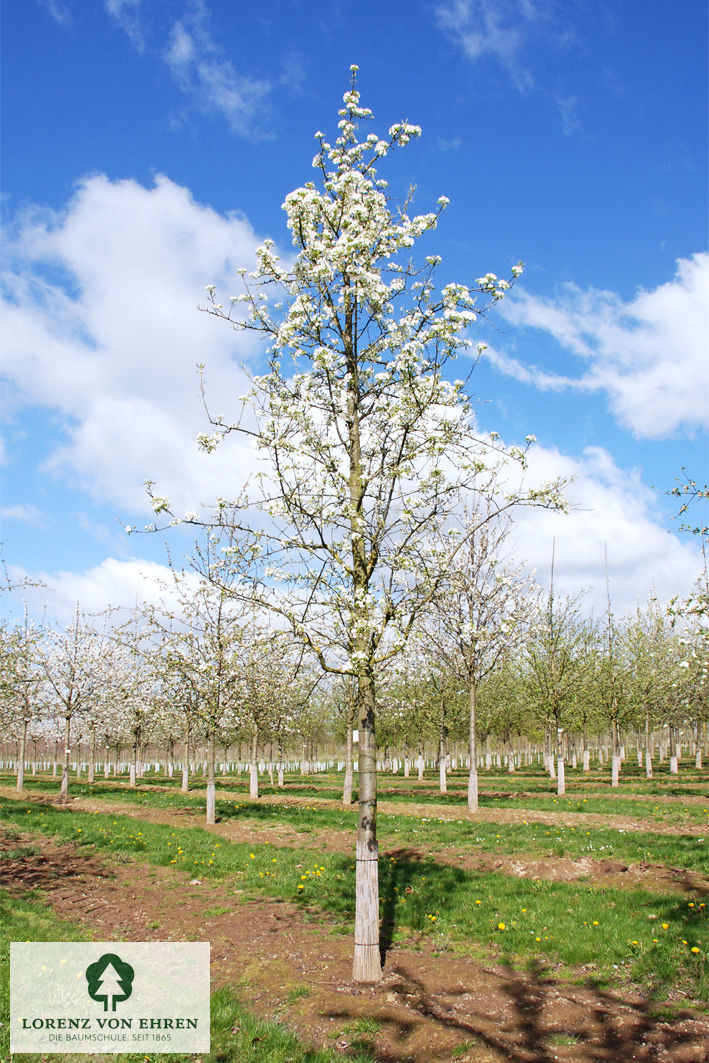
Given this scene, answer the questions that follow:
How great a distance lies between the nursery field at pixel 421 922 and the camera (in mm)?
6609

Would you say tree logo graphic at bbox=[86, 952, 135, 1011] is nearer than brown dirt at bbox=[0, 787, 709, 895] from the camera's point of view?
Yes

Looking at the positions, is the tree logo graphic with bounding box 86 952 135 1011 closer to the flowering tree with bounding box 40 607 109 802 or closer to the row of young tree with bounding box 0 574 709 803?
the row of young tree with bounding box 0 574 709 803

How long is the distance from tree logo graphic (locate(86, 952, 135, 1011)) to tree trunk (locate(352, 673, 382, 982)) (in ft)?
9.24

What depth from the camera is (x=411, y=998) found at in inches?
295

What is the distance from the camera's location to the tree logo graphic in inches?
287

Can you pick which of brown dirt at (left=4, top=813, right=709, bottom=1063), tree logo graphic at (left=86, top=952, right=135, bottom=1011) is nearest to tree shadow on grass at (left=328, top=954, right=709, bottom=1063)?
brown dirt at (left=4, top=813, right=709, bottom=1063)

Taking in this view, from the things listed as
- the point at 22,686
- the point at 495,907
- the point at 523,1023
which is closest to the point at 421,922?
the point at 495,907

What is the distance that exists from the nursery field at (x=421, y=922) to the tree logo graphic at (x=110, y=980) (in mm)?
1016

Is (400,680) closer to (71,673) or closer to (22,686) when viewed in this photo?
(71,673)

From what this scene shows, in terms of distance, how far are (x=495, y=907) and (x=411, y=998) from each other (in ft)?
11.8

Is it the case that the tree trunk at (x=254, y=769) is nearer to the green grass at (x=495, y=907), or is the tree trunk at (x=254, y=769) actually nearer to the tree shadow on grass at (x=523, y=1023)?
the green grass at (x=495, y=907)

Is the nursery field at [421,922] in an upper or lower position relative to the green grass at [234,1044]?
lower

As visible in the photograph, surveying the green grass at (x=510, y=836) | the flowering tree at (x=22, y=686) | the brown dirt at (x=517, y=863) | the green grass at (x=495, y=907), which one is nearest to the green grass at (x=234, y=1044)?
the green grass at (x=495, y=907)

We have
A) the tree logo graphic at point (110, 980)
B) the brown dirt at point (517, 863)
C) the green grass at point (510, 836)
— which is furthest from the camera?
the green grass at point (510, 836)
